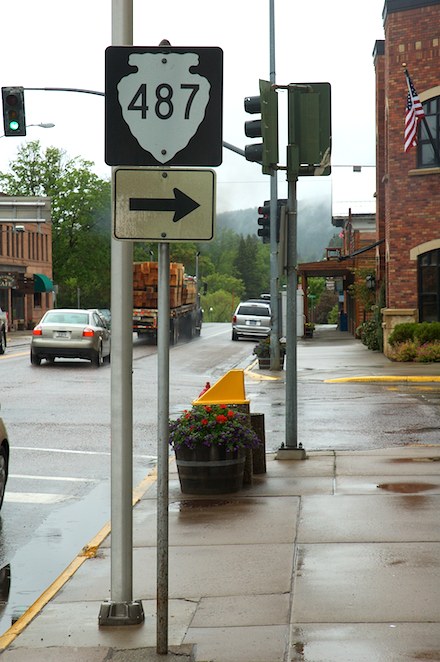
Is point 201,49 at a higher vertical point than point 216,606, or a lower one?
higher

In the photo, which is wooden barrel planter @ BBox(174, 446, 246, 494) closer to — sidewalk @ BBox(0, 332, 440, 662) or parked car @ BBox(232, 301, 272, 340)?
sidewalk @ BBox(0, 332, 440, 662)

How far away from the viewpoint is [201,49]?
5789 mm

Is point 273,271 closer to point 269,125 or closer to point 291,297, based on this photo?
point 291,297

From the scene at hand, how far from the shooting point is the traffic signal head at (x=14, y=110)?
26344 millimetres

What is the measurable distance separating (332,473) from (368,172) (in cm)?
6191

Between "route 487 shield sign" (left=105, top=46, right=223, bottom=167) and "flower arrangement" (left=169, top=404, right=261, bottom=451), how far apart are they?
4.87 metres

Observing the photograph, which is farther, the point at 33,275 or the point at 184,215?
the point at 33,275

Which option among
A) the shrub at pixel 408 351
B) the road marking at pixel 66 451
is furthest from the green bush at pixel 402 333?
the road marking at pixel 66 451

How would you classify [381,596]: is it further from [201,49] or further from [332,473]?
[332,473]

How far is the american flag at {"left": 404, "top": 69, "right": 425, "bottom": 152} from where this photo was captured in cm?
2933

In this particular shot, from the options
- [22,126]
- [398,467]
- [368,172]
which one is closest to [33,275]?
[368,172]

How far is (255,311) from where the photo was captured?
172 ft

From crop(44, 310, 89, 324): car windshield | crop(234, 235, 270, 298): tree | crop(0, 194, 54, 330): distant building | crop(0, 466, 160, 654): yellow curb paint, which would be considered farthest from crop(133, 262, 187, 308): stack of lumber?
crop(234, 235, 270, 298): tree

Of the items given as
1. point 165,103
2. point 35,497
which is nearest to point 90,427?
point 35,497
